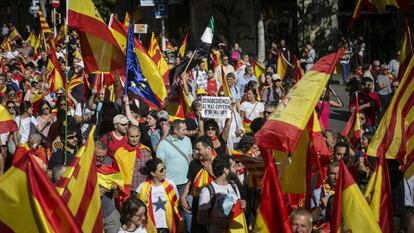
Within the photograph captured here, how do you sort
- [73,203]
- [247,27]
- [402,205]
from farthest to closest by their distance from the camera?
[247,27]
[402,205]
[73,203]

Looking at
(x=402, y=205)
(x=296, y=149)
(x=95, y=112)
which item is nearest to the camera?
(x=296, y=149)

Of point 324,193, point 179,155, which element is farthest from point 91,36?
point 324,193

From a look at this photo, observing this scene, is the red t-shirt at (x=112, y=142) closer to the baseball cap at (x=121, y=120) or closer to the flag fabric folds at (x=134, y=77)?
the baseball cap at (x=121, y=120)

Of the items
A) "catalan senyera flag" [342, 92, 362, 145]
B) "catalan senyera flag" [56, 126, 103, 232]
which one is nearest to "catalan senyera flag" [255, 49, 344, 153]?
"catalan senyera flag" [56, 126, 103, 232]

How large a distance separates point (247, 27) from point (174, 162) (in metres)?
26.9

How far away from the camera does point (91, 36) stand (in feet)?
39.2

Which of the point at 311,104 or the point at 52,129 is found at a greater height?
the point at 311,104

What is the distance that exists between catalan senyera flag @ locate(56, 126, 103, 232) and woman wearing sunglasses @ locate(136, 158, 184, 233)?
2.33 m

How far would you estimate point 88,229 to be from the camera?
287 inches

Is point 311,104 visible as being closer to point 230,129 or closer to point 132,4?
point 230,129

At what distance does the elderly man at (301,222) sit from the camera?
7559 millimetres

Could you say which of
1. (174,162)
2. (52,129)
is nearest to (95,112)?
(52,129)

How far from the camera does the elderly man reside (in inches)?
298

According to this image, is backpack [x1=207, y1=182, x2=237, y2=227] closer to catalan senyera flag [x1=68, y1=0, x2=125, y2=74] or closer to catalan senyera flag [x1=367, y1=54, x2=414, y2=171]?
catalan senyera flag [x1=367, y1=54, x2=414, y2=171]
